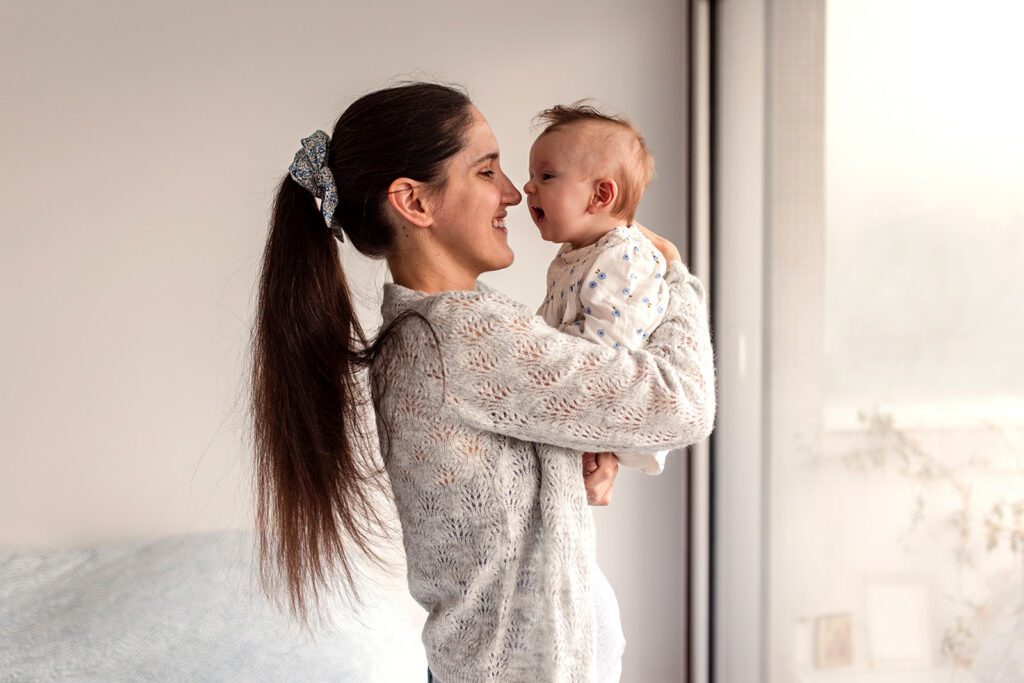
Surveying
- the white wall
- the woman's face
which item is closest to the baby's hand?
the woman's face

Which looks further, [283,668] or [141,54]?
[141,54]

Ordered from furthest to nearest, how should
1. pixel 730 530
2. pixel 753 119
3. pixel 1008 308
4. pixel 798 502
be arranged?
pixel 730 530 → pixel 753 119 → pixel 798 502 → pixel 1008 308

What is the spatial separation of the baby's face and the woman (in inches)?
5.3

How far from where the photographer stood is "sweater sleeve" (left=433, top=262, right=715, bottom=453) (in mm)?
1087

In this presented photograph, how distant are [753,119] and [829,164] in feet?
1.52

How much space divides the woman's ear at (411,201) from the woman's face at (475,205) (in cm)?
2

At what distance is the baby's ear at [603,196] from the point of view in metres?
1.40

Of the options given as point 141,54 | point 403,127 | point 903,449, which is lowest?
point 903,449

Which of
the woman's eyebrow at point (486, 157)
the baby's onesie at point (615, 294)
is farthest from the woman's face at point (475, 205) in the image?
the baby's onesie at point (615, 294)

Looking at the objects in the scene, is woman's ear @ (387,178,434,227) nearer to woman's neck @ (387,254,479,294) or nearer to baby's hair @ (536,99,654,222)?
woman's neck @ (387,254,479,294)

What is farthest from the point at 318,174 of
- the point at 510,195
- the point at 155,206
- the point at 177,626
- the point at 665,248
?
the point at 155,206

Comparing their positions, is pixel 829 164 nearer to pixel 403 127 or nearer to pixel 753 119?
pixel 753 119

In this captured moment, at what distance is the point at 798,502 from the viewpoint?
2113mm

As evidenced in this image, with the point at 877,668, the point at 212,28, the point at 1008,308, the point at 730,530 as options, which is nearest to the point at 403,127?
the point at 1008,308
